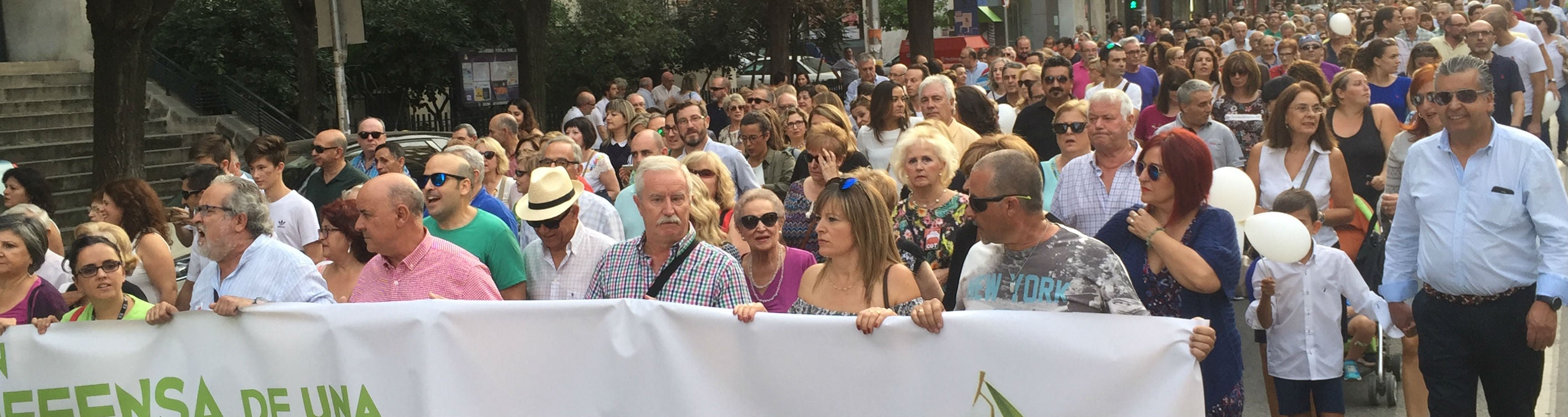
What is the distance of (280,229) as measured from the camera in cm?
777

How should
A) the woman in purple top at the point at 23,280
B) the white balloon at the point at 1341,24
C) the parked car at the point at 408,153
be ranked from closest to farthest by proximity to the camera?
the woman in purple top at the point at 23,280 < the parked car at the point at 408,153 < the white balloon at the point at 1341,24

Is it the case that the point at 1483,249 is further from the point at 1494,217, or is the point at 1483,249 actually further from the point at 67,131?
the point at 67,131

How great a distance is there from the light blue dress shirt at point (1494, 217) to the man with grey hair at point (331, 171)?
244 inches

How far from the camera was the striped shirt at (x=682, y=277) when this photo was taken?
5180mm

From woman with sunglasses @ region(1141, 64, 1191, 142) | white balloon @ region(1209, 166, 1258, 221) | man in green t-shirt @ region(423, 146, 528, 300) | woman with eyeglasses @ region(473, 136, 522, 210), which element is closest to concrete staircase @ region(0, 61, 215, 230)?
woman with eyeglasses @ region(473, 136, 522, 210)

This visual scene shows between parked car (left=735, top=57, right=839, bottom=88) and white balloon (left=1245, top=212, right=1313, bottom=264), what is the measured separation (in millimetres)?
23488

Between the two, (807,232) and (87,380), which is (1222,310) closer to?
(807,232)

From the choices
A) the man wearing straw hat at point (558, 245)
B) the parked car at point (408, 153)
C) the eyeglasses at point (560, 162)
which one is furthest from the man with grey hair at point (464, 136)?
the man wearing straw hat at point (558, 245)

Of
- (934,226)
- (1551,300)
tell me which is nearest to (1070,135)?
(934,226)

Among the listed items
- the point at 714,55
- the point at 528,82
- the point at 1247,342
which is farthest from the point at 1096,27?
the point at 1247,342

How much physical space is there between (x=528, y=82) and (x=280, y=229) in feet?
41.4

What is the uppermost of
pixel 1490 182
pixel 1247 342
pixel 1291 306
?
pixel 1490 182

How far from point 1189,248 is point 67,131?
18.1 metres

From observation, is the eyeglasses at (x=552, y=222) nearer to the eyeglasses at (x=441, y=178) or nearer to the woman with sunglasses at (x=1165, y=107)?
the eyeglasses at (x=441, y=178)
